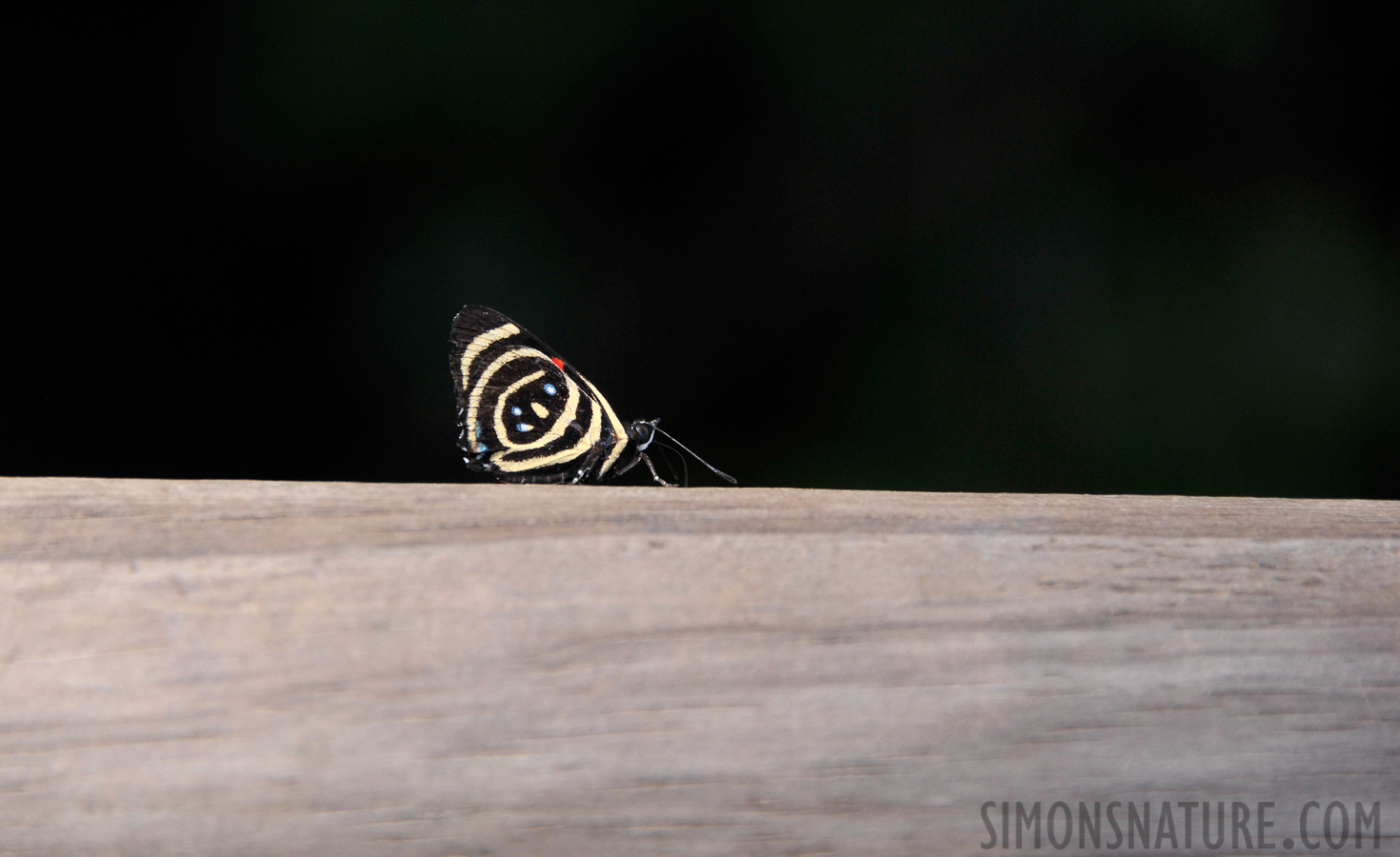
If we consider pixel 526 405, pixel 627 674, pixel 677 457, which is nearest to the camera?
pixel 627 674

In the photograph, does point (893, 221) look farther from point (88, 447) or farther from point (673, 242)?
point (88, 447)

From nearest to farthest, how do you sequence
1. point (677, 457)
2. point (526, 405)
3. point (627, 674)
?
1. point (627, 674)
2. point (526, 405)
3. point (677, 457)

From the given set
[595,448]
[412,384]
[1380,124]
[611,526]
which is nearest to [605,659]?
[611,526]

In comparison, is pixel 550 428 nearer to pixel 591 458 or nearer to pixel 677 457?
pixel 591 458

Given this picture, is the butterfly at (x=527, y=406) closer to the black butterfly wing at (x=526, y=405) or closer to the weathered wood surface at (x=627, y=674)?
the black butterfly wing at (x=526, y=405)

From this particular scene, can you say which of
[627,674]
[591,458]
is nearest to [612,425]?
[591,458]

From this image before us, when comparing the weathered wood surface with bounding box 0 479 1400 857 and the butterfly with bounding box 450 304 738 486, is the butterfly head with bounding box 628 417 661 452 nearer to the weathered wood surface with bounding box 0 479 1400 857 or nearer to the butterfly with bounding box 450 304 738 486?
the butterfly with bounding box 450 304 738 486

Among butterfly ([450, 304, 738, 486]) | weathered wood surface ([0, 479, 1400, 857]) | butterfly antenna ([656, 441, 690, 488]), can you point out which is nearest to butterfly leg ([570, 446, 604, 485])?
butterfly ([450, 304, 738, 486])
